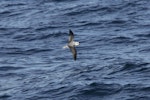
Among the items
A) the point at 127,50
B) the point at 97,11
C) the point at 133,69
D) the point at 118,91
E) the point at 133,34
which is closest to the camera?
the point at 118,91

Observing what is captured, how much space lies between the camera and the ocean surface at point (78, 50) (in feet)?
118

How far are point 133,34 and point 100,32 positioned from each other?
2.22 meters

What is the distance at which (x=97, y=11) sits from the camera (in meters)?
49.4

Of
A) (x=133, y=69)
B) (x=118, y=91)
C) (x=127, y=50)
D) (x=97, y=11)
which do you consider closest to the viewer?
(x=118, y=91)

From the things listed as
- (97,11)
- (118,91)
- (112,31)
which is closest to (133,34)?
(112,31)

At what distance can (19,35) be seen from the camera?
45.7 m

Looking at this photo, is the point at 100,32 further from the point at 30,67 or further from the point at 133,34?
the point at 30,67

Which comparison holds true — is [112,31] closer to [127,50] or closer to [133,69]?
[127,50]

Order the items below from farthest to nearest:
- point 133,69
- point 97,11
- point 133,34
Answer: point 97,11 < point 133,34 < point 133,69

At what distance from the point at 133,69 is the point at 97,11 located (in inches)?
471

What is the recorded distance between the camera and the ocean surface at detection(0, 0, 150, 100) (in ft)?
118

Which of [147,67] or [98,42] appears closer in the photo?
[147,67]

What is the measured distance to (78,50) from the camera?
4238cm

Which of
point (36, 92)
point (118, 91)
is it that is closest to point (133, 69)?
point (118, 91)
